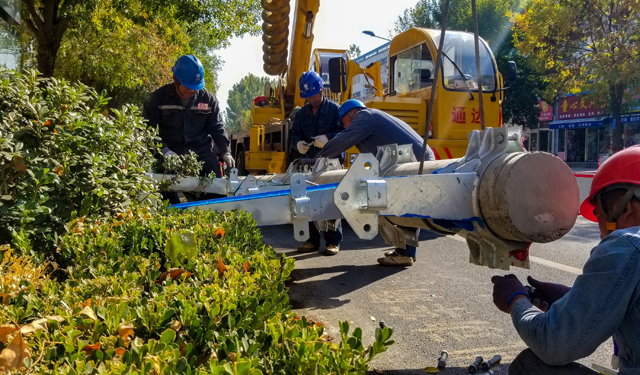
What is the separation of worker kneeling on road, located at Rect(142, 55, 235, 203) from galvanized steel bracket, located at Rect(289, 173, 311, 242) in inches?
125

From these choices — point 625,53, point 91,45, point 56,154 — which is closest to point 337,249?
point 56,154

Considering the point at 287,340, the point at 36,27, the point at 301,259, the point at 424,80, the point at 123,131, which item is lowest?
the point at 301,259

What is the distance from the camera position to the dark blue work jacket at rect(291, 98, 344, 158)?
7.27m

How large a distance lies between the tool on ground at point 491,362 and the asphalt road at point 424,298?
0.04 metres

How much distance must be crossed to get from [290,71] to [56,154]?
32.8 feet

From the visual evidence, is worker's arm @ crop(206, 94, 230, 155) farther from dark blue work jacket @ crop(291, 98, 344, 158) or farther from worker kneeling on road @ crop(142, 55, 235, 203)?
dark blue work jacket @ crop(291, 98, 344, 158)

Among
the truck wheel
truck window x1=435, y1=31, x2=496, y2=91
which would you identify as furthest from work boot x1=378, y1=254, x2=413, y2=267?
the truck wheel

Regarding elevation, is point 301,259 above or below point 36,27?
below

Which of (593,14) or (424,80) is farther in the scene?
(593,14)

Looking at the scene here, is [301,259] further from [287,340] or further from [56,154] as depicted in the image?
[287,340]

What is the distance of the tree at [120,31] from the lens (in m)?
11.1

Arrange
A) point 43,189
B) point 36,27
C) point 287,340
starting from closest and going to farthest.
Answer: point 287,340 → point 43,189 → point 36,27

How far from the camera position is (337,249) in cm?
668

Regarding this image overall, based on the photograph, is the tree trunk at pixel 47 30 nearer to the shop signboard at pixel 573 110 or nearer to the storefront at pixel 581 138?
the storefront at pixel 581 138
